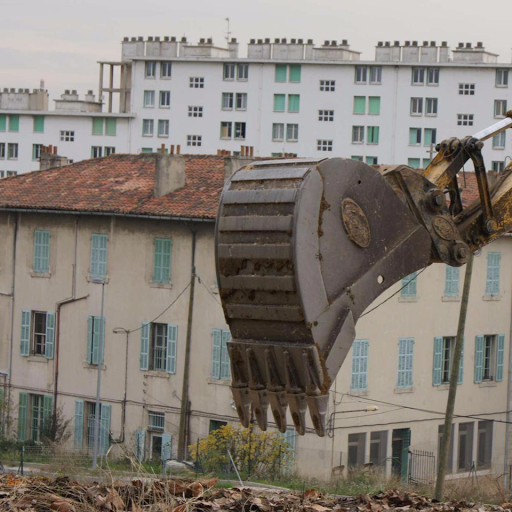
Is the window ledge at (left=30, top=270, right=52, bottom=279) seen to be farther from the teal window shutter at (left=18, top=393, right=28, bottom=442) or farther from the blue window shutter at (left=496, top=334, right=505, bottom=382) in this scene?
the blue window shutter at (left=496, top=334, right=505, bottom=382)

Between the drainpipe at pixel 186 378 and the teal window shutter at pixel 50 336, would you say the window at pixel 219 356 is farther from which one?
the teal window shutter at pixel 50 336

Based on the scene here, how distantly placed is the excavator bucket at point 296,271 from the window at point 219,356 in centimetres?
2453

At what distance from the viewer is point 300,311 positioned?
10.3 meters

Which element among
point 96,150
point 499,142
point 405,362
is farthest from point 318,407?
point 96,150

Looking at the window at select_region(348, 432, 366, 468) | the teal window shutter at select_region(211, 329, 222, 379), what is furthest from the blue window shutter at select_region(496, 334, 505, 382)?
the teal window shutter at select_region(211, 329, 222, 379)

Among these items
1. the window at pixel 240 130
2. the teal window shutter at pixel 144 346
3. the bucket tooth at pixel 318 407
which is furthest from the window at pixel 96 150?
the bucket tooth at pixel 318 407

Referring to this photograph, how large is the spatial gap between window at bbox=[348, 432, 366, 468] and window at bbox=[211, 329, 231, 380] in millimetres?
3524

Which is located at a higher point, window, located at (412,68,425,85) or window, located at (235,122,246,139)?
window, located at (412,68,425,85)

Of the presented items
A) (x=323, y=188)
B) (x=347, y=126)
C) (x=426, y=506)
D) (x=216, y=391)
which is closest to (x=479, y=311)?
(x=216, y=391)

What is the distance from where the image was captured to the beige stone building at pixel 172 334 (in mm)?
35438

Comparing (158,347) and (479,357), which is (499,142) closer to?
(479,357)

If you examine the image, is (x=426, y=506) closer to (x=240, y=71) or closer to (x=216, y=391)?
(x=216, y=391)

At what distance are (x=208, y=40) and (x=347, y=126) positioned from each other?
1121 cm

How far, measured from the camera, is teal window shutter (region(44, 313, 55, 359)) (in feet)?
129
